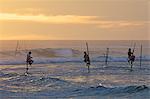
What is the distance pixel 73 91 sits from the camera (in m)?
12.9

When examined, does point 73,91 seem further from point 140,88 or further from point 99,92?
point 140,88

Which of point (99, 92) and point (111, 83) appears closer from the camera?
point (99, 92)

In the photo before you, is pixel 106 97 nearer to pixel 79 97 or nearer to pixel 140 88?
pixel 79 97

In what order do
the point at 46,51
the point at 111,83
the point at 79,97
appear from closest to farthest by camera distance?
the point at 79,97 → the point at 111,83 → the point at 46,51

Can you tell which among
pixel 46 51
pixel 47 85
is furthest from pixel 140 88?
pixel 46 51

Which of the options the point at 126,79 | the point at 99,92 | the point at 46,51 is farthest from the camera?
the point at 46,51

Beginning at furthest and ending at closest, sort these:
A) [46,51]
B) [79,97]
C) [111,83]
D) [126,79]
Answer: [46,51] → [126,79] → [111,83] → [79,97]

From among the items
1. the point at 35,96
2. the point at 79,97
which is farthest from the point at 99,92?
the point at 35,96

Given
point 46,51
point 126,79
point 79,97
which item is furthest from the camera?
point 46,51

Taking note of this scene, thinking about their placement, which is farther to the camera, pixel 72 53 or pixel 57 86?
pixel 72 53

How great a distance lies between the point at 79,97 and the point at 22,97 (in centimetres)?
174

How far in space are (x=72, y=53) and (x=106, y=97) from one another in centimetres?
3949

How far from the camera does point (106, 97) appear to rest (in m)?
11.8

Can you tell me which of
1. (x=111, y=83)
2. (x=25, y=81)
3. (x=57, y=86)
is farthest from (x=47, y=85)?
(x=111, y=83)
